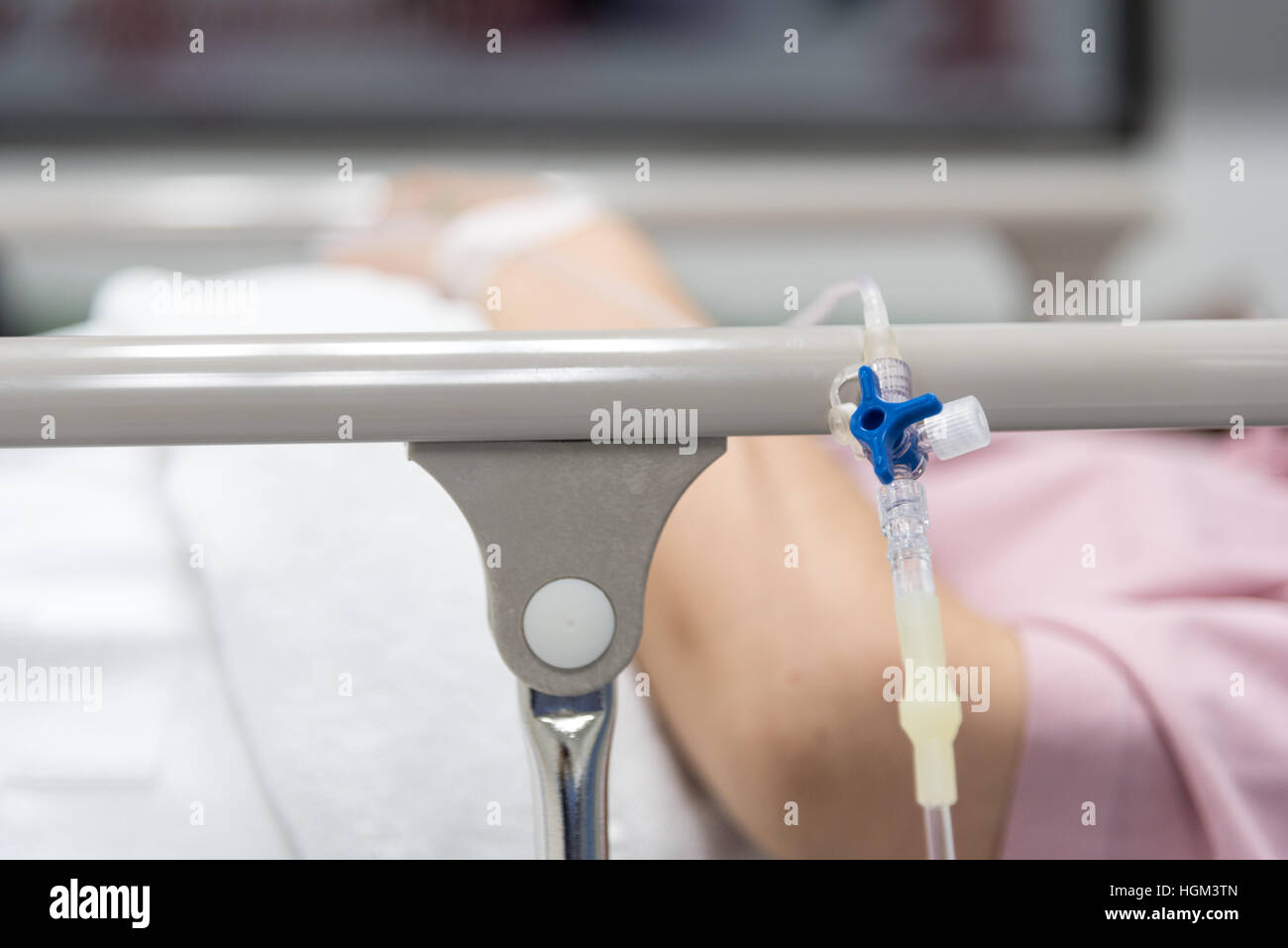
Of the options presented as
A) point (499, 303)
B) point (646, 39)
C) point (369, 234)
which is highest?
point (646, 39)

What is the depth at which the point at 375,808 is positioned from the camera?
40 cm

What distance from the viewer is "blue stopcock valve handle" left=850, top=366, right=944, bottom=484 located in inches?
10.2

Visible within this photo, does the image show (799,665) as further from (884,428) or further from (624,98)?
(624,98)

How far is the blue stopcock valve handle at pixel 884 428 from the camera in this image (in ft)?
0.85

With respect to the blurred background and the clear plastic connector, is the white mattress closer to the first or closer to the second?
the clear plastic connector

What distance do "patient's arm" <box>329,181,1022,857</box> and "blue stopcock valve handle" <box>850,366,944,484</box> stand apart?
0.10 metres

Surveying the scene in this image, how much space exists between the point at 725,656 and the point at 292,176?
1243 millimetres

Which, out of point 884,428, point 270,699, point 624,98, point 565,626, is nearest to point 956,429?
point 884,428

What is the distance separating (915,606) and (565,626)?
0.10 metres

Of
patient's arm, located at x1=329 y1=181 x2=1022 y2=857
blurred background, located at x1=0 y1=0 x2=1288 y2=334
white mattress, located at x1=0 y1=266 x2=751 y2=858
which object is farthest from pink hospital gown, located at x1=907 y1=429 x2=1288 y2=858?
blurred background, located at x1=0 y1=0 x2=1288 y2=334

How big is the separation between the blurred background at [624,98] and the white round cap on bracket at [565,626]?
1.12m
